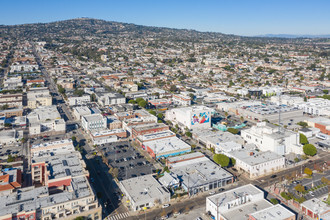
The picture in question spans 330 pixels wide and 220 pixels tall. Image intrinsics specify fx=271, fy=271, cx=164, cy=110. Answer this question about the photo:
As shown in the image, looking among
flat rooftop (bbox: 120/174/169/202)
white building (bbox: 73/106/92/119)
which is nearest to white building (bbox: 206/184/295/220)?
flat rooftop (bbox: 120/174/169/202)

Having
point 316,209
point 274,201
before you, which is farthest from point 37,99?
point 316,209

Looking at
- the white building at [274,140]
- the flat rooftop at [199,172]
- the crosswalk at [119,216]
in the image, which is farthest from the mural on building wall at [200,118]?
the crosswalk at [119,216]

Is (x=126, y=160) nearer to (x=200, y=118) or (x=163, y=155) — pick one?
(x=163, y=155)

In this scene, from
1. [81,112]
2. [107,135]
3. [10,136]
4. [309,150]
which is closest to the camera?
[309,150]

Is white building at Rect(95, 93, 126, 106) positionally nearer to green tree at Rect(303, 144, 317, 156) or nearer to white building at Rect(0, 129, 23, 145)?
white building at Rect(0, 129, 23, 145)

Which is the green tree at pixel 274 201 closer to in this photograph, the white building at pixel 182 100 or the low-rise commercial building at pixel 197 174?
the low-rise commercial building at pixel 197 174
